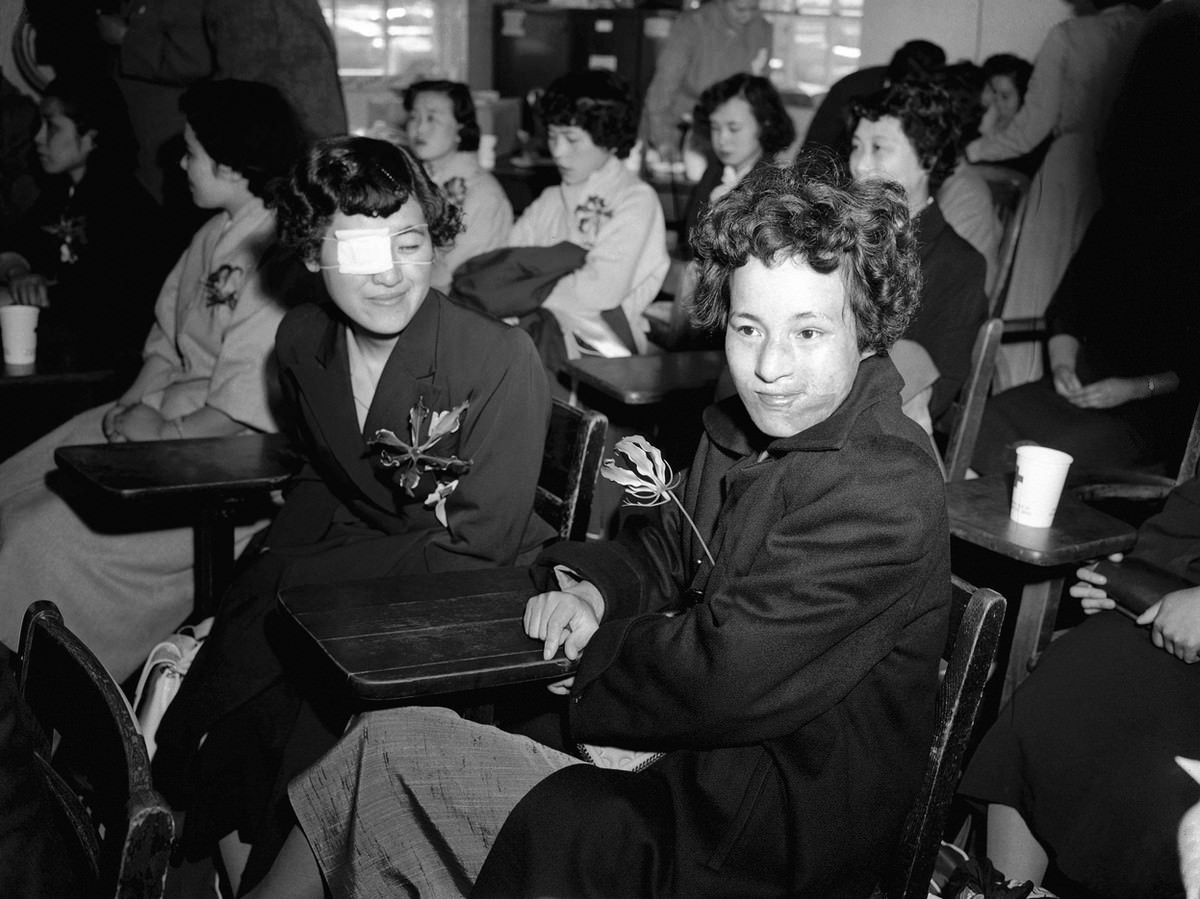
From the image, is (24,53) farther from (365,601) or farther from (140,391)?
(365,601)

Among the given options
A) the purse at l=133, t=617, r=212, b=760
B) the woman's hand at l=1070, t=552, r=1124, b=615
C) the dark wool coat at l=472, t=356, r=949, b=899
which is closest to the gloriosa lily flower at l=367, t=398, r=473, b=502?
the purse at l=133, t=617, r=212, b=760

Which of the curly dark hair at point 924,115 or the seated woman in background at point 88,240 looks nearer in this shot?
the curly dark hair at point 924,115

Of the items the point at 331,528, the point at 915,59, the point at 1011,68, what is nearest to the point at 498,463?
the point at 331,528

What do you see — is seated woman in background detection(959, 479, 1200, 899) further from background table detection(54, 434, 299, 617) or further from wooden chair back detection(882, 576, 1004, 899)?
background table detection(54, 434, 299, 617)

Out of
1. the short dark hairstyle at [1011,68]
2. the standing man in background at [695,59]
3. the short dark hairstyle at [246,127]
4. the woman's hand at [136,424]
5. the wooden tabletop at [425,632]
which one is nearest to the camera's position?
the wooden tabletop at [425,632]

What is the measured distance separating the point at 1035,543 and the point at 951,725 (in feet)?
2.36

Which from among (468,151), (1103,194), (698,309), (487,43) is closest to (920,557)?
(698,309)

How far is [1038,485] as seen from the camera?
2.25 m

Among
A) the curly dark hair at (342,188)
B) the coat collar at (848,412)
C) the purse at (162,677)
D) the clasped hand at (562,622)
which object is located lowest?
the purse at (162,677)

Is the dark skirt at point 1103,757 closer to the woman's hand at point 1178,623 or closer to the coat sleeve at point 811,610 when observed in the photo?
the woman's hand at point 1178,623

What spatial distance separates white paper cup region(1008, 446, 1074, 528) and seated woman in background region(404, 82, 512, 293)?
306 cm

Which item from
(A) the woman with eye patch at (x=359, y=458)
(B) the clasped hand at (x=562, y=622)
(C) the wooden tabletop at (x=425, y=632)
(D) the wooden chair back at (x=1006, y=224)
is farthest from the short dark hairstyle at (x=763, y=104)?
(B) the clasped hand at (x=562, y=622)

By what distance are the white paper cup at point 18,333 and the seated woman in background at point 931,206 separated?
2.31 m

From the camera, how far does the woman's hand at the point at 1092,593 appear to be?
2.18m
